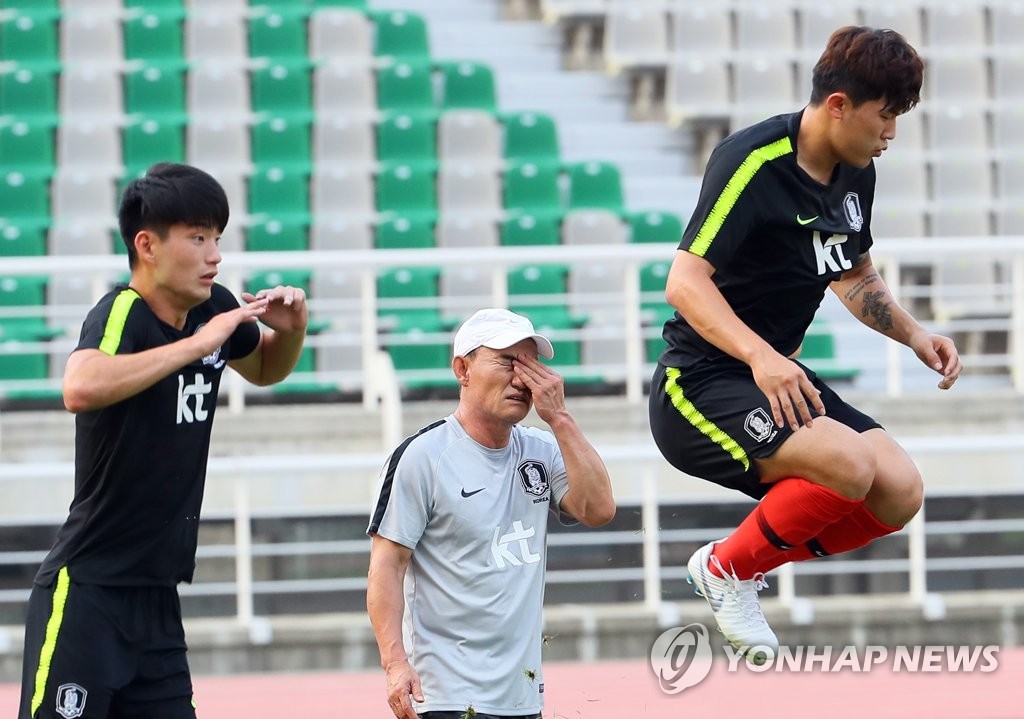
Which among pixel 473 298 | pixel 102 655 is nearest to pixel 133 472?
pixel 102 655

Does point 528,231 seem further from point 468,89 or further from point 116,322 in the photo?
point 116,322

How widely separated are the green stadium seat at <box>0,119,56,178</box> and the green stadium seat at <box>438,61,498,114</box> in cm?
298

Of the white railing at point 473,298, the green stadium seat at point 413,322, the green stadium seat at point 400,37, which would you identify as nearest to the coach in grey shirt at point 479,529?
the white railing at point 473,298

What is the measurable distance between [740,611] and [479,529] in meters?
0.92

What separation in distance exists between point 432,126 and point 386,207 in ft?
3.26

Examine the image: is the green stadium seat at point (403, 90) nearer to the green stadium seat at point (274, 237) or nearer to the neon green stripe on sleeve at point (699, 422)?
the green stadium seat at point (274, 237)

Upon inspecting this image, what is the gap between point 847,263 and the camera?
4.14m

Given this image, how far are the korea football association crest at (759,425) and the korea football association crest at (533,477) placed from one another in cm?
56

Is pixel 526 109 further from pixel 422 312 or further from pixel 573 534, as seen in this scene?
pixel 573 534

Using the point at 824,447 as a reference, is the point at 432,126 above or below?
above

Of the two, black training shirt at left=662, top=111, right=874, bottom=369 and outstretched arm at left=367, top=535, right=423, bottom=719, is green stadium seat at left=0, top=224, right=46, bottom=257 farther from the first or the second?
outstretched arm at left=367, top=535, right=423, bottom=719

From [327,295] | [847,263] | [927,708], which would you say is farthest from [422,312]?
[847,263]

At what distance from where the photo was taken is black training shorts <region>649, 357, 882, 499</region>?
4027mm

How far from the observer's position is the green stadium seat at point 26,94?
38.0ft
